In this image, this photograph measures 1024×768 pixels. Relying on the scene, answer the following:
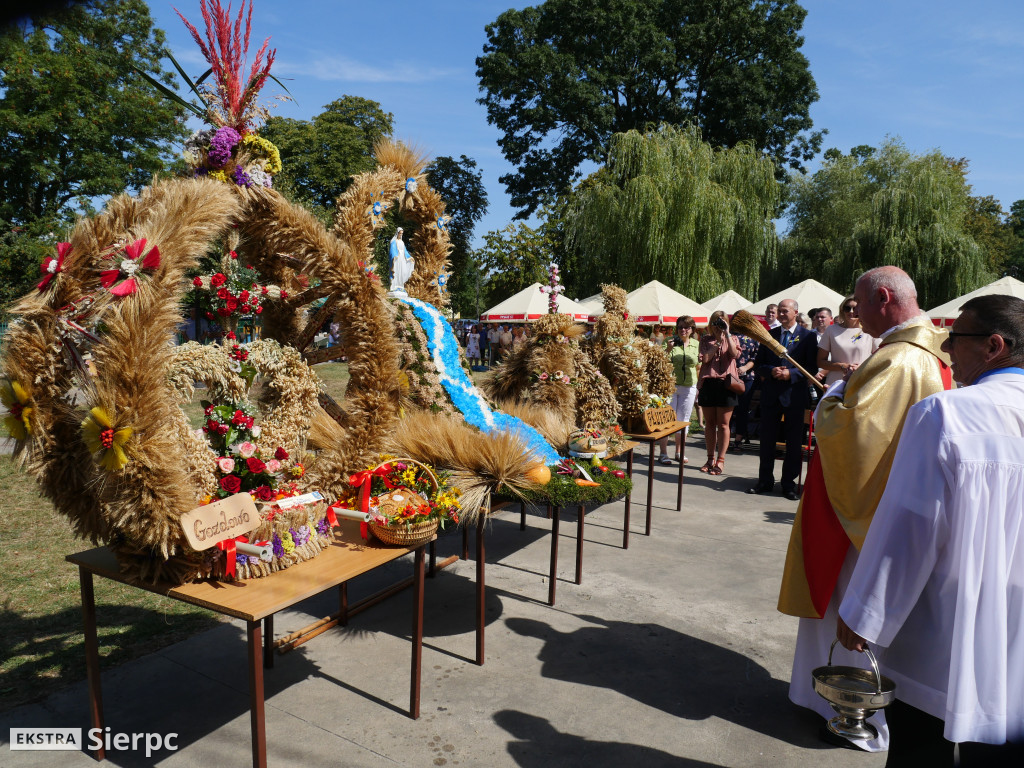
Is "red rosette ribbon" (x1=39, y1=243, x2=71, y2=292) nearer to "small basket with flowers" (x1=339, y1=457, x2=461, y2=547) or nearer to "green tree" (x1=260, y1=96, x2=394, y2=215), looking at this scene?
"small basket with flowers" (x1=339, y1=457, x2=461, y2=547)

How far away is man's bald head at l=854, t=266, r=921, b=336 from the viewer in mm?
2916

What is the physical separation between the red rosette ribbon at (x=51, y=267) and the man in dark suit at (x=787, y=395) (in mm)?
6556

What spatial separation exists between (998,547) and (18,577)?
17.6 feet

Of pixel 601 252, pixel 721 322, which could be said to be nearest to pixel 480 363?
pixel 601 252

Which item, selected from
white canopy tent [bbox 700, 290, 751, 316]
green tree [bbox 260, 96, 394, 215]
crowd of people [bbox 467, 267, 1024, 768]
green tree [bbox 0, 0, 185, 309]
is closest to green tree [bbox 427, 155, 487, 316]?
green tree [bbox 260, 96, 394, 215]

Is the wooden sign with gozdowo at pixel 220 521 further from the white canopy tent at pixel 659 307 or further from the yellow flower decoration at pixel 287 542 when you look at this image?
the white canopy tent at pixel 659 307

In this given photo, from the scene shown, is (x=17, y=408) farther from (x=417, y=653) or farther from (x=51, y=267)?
(x=417, y=653)

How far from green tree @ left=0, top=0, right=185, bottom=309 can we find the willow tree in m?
12.3

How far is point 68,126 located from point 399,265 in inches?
773

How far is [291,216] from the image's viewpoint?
3.07 metres

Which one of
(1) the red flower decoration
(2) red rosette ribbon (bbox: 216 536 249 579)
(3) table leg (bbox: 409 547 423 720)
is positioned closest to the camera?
(2) red rosette ribbon (bbox: 216 536 249 579)

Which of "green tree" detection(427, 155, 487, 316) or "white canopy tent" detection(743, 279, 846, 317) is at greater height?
"green tree" detection(427, 155, 487, 316)

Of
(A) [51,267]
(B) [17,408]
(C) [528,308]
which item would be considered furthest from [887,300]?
(C) [528,308]

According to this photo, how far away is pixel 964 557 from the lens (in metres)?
1.73
